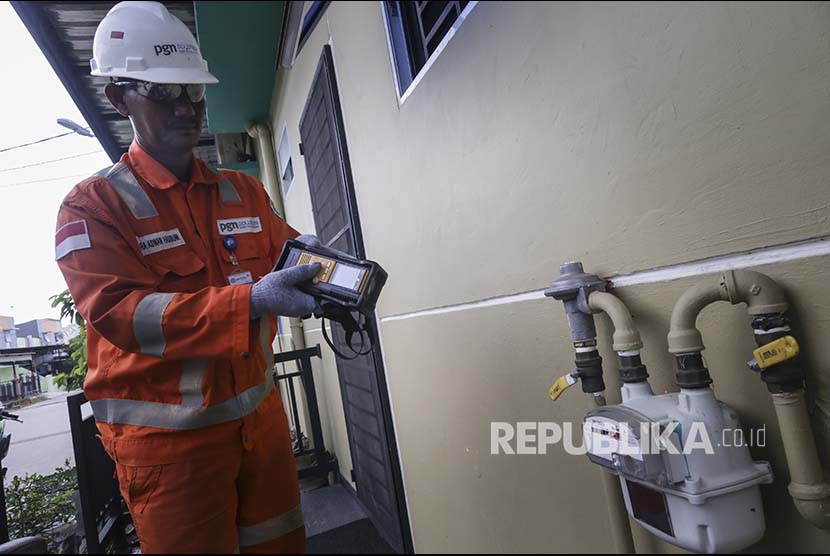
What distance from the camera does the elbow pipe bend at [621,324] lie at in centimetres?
79

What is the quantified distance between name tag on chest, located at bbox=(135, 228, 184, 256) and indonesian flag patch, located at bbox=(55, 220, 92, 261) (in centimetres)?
12

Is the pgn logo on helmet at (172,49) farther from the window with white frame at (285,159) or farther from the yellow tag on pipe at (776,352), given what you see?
the window with white frame at (285,159)

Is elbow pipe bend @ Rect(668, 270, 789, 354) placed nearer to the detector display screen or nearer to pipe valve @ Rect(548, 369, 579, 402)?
pipe valve @ Rect(548, 369, 579, 402)

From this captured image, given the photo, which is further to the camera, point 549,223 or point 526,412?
point 526,412

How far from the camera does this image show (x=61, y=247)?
0.96 meters

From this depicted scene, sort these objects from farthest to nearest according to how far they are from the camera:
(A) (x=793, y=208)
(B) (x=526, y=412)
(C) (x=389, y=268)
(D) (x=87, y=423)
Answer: (C) (x=389, y=268)
(B) (x=526, y=412)
(D) (x=87, y=423)
(A) (x=793, y=208)

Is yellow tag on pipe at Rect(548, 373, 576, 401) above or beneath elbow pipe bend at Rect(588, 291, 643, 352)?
beneath

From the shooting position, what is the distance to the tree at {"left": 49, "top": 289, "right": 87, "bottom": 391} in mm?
999

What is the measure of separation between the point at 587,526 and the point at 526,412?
0.96 feet

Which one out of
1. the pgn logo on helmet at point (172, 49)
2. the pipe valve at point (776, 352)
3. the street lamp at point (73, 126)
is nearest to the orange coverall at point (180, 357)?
the street lamp at point (73, 126)

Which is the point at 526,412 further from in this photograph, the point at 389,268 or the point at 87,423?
the point at 87,423

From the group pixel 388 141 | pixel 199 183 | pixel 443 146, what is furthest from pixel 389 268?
pixel 199 183

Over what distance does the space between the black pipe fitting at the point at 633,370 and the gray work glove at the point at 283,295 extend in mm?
674

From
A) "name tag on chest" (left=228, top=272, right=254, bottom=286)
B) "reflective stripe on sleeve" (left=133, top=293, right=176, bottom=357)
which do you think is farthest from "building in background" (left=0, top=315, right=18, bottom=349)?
"name tag on chest" (left=228, top=272, right=254, bottom=286)
